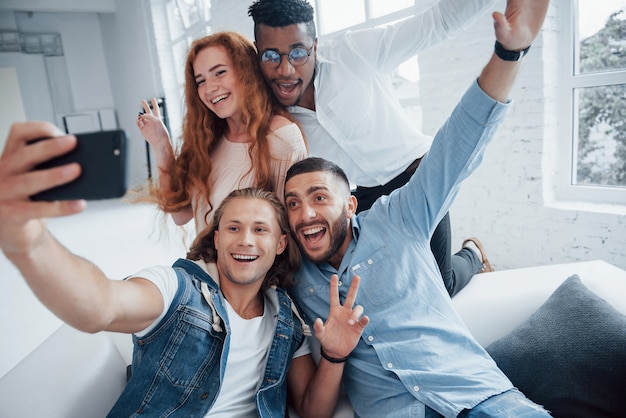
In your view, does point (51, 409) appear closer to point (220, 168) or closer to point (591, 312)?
point (220, 168)

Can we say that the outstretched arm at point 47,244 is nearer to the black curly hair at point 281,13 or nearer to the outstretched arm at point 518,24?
the outstretched arm at point 518,24

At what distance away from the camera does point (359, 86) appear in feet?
6.20

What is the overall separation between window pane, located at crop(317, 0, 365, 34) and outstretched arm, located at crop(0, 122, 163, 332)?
3.64 metres

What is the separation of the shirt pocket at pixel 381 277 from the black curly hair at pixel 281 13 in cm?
93

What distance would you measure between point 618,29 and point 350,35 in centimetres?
170

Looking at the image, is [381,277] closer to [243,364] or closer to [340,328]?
[340,328]

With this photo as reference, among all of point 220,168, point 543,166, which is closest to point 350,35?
point 220,168

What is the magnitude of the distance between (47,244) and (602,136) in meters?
3.01

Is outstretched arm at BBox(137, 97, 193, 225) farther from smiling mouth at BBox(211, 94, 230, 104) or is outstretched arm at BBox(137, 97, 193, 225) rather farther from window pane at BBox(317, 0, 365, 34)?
window pane at BBox(317, 0, 365, 34)

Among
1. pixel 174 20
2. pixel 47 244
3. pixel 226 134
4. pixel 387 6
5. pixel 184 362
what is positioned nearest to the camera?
pixel 47 244

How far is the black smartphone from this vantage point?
0.60 m

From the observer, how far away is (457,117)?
3.92 ft

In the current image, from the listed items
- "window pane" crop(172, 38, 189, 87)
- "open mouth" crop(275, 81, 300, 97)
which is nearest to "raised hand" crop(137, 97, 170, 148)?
"open mouth" crop(275, 81, 300, 97)

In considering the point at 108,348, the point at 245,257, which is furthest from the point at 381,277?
the point at 108,348
